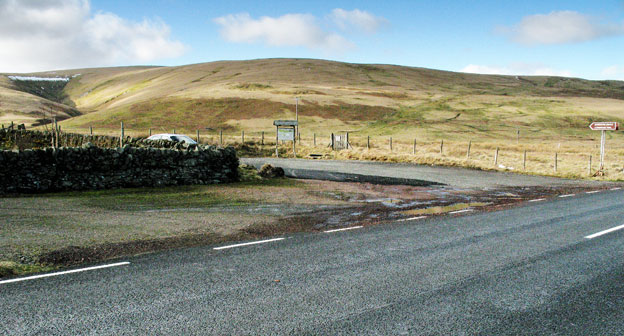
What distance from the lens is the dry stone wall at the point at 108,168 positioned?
15.3 m

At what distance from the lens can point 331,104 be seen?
309 feet

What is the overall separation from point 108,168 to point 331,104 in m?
78.7

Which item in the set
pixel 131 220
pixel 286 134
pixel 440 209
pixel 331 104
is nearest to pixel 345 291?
pixel 131 220

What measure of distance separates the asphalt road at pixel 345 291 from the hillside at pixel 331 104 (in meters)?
59.8

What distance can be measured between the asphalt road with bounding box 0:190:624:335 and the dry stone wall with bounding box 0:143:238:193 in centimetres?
1006

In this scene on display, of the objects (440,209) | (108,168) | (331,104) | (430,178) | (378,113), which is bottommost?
(440,209)

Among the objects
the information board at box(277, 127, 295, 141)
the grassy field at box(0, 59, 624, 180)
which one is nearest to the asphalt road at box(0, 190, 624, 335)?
the grassy field at box(0, 59, 624, 180)

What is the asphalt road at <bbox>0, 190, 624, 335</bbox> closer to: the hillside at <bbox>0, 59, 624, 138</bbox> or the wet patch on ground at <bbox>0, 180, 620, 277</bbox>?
the wet patch on ground at <bbox>0, 180, 620, 277</bbox>

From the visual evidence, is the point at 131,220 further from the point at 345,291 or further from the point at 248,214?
the point at 345,291

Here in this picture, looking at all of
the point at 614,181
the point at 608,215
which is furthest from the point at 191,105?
the point at 608,215

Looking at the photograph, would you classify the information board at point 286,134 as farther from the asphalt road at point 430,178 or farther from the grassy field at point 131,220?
the grassy field at point 131,220

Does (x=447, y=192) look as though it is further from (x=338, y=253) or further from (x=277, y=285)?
(x=277, y=285)

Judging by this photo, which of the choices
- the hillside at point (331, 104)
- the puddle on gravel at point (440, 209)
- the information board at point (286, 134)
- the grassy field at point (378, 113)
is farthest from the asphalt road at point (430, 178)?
the hillside at point (331, 104)

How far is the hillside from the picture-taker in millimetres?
77250
